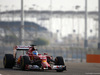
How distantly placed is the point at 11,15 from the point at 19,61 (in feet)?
304

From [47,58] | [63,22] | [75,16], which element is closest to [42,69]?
[47,58]

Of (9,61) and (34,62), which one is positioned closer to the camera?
(34,62)

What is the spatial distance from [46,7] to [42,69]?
104m

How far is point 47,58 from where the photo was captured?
2334 cm

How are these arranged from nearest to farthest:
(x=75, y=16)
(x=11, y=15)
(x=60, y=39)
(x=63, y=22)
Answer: (x=11, y=15), (x=75, y=16), (x=63, y=22), (x=60, y=39)

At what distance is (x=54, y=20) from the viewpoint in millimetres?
132625

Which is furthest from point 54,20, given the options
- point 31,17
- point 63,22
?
point 31,17

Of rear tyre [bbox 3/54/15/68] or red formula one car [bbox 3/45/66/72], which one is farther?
rear tyre [bbox 3/54/15/68]

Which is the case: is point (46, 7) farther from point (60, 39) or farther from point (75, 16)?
point (60, 39)

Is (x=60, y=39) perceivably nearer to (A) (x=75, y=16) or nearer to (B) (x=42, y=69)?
(A) (x=75, y=16)

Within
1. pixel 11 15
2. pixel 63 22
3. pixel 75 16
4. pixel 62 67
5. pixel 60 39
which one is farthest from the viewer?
pixel 60 39

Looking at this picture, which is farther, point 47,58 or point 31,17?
point 31,17

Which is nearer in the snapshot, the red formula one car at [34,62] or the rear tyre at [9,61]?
the red formula one car at [34,62]

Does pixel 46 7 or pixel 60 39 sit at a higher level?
pixel 46 7
